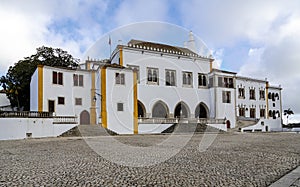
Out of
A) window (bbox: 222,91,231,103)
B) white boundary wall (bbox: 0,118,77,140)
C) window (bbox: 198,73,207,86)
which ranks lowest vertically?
white boundary wall (bbox: 0,118,77,140)

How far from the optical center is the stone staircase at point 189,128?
31.8 metres

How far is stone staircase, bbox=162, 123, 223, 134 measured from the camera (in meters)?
31.8

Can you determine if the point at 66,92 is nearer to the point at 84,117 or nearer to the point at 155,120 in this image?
the point at 84,117

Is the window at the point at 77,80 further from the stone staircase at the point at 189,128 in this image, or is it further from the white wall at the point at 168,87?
the stone staircase at the point at 189,128

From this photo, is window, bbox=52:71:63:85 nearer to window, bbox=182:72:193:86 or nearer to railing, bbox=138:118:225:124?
railing, bbox=138:118:225:124

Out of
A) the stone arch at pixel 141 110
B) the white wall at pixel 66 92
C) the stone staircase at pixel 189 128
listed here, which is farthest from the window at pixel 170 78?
the white wall at pixel 66 92

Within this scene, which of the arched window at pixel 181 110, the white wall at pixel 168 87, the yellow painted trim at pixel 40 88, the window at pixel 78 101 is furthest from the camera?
the arched window at pixel 181 110

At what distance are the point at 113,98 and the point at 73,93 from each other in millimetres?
4338

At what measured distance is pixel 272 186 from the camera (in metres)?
5.52

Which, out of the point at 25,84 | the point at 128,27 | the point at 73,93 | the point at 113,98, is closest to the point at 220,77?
the point at 113,98

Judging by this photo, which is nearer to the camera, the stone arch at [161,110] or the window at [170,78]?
the stone arch at [161,110]

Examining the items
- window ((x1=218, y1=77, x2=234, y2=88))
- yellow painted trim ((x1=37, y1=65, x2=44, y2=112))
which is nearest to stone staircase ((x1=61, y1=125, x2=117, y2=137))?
yellow painted trim ((x1=37, y1=65, x2=44, y2=112))

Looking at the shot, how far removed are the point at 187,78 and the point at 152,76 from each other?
519 centimetres

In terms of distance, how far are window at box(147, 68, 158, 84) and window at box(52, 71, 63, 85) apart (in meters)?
10.4
